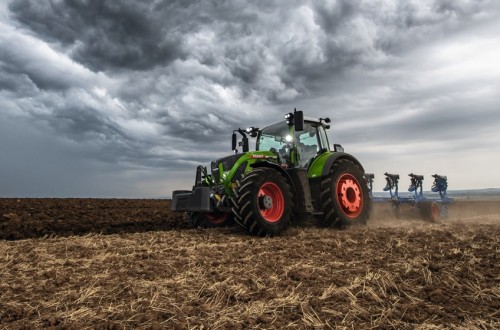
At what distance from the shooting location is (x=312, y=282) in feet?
11.5

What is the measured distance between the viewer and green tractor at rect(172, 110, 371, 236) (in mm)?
6629

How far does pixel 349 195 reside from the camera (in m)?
8.50

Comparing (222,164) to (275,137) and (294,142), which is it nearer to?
(275,137)

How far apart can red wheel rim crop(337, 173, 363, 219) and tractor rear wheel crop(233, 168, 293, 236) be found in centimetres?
179

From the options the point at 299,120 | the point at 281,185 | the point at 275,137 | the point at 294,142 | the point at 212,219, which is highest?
the point at 299,120

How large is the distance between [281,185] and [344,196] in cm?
212

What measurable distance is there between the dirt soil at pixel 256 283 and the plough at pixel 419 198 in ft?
20.7

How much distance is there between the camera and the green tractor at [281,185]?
6.63 m

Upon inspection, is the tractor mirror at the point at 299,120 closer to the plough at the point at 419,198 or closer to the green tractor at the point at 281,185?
the green tractor at the point at 281,185

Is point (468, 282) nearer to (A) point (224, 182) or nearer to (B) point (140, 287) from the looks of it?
(B) point (140, 287)

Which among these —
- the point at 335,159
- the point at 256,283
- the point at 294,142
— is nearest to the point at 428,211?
the point at 335,159

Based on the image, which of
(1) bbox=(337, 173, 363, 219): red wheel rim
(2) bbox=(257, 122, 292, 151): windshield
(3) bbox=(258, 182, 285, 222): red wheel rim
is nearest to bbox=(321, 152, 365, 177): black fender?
(1) bbox=(337, 173, 363, 219): red wheel rim

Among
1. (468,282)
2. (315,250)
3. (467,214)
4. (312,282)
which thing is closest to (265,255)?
(315,250)

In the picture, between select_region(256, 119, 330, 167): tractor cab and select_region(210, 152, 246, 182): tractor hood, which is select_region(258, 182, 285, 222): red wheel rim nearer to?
select_region(210, 152, 246, 182): tractor hood
